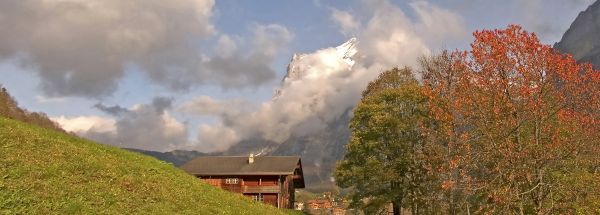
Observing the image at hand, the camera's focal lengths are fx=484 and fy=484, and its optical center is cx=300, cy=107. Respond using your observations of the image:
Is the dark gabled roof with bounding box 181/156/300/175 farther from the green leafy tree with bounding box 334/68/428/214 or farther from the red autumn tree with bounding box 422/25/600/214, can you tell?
the red autumn tree with bounding box 422/25/600/214

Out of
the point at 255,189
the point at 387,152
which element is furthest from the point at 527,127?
the point at 255,189

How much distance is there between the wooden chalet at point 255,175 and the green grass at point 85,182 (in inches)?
1405

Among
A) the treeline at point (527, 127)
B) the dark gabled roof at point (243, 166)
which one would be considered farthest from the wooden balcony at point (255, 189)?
the treeline at point (527, 127)

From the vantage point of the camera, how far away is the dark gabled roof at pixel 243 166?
208 ft

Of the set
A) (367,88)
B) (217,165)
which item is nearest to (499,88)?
(367,88)

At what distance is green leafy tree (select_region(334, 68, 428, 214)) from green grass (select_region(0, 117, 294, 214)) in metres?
20.1

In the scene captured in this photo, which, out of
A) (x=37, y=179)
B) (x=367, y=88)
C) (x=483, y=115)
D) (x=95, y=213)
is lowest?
(x=95, y=213)

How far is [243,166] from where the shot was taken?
65.6m

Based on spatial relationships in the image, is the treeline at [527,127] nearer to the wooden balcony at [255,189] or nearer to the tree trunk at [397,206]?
the tree trunk at [397,206]

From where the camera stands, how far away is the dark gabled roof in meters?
63.3

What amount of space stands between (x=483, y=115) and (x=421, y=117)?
1958cm

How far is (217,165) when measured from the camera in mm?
67312

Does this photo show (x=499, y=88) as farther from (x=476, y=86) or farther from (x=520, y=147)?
(x=520, y=147)

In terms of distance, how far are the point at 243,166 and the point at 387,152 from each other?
2593cm
